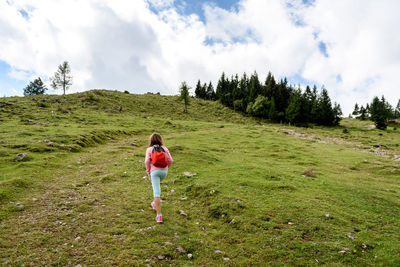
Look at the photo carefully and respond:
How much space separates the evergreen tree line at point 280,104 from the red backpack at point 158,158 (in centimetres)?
9212

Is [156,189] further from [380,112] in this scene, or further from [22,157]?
[380,112]

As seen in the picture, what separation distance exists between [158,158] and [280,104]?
106 m

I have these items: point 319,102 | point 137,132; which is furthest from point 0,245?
point 319,102

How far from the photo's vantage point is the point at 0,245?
251 inches

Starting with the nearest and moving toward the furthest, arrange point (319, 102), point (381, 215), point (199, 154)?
point (381, 215), point (199, 154), point (319, 102)

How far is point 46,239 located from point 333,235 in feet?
33.6

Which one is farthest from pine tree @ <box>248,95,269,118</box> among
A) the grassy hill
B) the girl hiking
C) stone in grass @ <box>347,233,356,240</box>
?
the girl hiking

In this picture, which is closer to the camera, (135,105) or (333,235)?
(333,235)

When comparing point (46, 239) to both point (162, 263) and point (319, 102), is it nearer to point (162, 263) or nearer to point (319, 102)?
point (162, 263)

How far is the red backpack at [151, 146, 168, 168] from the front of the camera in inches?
336

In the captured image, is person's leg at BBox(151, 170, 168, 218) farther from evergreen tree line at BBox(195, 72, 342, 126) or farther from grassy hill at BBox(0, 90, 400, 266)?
evergreen tree line at BBox(195, 72, 342, 126)

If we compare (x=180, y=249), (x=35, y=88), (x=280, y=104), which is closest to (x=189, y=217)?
(x=180, y=249)

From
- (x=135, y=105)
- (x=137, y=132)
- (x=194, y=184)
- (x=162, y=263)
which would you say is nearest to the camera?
(x=162, y=263)

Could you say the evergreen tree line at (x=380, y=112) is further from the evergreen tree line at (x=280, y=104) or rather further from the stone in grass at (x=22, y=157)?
the stone in grass at (x=22, y=157)
